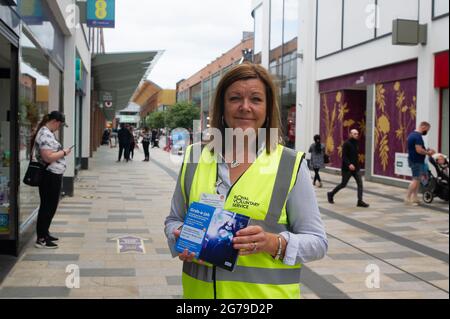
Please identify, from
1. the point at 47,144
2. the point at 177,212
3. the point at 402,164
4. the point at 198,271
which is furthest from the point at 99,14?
the point at 198,271

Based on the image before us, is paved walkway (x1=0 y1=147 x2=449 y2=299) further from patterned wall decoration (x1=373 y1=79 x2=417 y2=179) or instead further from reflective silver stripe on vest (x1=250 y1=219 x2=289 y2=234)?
patterned wall decoration (x1=373 y1=79 x2=417 y2=179)

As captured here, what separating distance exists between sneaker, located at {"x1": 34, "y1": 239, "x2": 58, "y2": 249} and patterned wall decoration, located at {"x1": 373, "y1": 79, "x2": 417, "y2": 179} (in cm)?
1110

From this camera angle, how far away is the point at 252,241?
5.68 ft

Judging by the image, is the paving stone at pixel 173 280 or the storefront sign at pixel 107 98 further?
the storefront sign at pixel 107 98

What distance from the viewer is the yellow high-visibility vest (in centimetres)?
185

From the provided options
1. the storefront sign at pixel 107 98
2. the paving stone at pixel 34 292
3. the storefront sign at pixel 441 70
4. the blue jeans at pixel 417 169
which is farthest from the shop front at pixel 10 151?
the storefront sign at pixel 107 98

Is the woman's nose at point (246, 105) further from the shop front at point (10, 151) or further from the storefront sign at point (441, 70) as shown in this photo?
the storefront sign at point (441, 70)

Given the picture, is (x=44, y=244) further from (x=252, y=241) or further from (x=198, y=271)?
(x=252, y=241)

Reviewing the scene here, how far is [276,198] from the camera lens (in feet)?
6.10

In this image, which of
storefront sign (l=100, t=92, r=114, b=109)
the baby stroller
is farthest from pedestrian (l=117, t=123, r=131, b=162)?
the baby stroller

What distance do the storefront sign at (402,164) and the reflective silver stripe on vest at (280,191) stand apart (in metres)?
13.9

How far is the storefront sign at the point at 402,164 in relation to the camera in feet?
49.5
